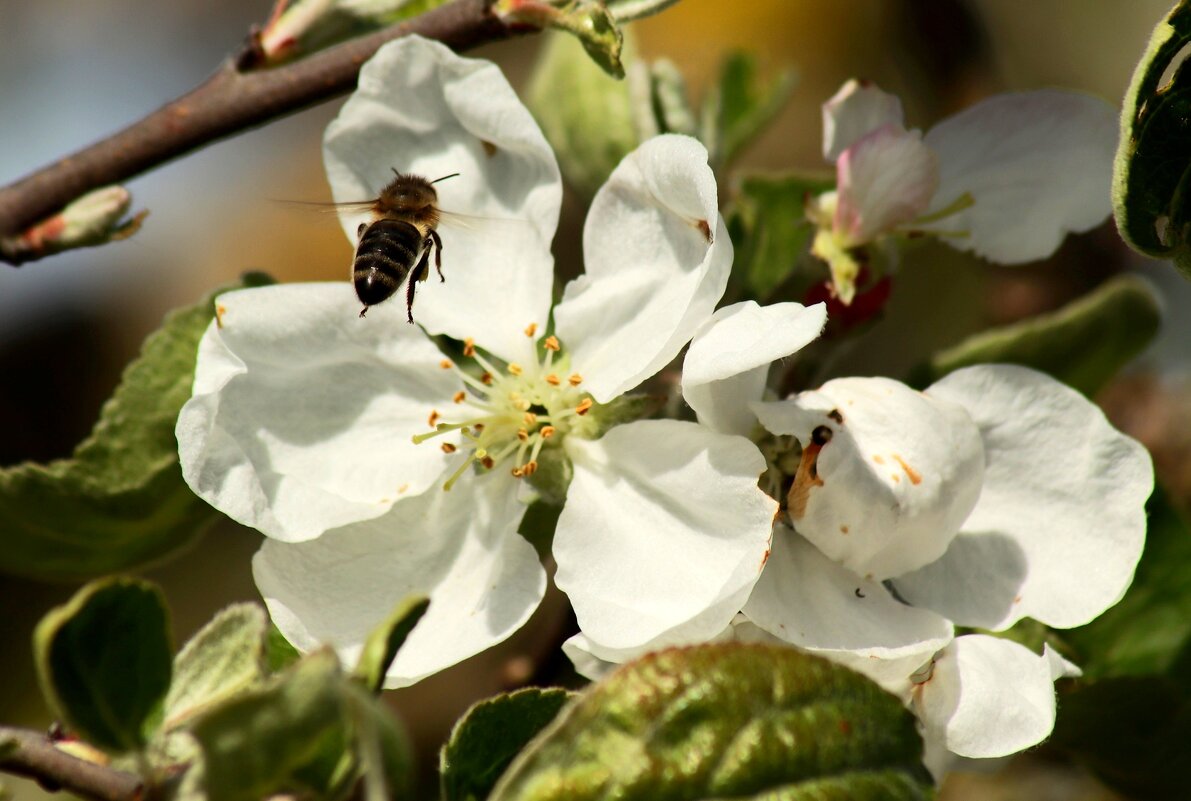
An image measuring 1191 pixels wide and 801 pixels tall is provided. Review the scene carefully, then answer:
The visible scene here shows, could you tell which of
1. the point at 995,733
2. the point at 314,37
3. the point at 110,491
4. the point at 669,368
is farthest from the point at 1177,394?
the point at 110,491

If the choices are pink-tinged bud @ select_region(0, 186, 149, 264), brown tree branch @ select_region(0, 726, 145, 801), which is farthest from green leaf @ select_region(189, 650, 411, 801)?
pink-tinged bud @ select_region(0, 186, 149, 264)

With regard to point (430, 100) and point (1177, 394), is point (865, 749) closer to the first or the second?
point (430, 100)

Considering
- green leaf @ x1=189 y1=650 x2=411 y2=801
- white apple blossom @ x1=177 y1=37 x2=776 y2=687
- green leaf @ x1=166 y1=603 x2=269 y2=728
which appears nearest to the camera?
green leaf @ x1=189 y1=650 x2=411 y2=801

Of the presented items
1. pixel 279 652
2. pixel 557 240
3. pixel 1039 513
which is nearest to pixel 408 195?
pixel 279 652

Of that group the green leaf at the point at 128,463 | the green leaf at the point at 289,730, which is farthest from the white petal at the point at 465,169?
the green leaf at the point at 289,730

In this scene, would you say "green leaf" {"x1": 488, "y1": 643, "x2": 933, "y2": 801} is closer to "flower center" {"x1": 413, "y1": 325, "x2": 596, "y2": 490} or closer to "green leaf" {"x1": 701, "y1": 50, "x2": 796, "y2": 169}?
"flower center" {"x1": 413, "y1": 325, "x2": 596, "y2": 490}

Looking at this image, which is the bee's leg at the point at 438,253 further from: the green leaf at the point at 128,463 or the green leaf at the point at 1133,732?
the green leaf at the point at 1133,732
